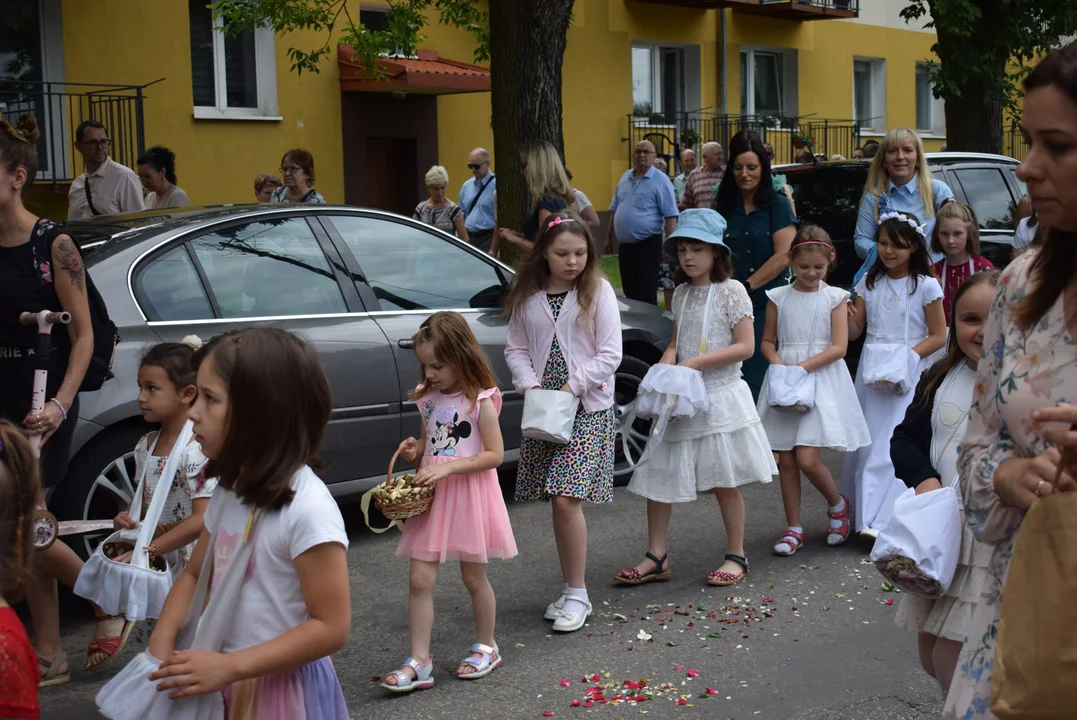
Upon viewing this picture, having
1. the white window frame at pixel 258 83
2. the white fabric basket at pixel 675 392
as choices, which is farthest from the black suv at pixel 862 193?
the white window frame at pixel 258 83

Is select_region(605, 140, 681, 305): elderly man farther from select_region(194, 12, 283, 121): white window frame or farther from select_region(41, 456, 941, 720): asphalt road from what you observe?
select_region(194, 12, 283, 121): white window frame

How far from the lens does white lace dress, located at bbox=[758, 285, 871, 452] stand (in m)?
6.42

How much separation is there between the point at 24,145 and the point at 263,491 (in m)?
2.66

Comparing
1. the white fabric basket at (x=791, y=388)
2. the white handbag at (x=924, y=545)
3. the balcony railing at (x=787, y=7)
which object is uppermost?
the balcony railing at (x=787, y=7)

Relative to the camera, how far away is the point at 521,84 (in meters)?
10.0

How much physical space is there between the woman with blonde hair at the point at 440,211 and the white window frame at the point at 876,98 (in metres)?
18.7

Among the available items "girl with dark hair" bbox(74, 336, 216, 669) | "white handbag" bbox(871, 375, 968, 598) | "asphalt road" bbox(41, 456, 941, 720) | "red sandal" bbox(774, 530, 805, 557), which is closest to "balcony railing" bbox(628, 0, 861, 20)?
"red sandal" bbox(774, 530, 805, 557)

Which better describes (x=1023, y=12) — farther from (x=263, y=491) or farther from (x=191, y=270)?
(x=263, y=491)

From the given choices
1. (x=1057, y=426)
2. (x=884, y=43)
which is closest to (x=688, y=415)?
(x=1057, y=426)

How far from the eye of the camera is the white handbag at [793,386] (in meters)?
Result: 6.45

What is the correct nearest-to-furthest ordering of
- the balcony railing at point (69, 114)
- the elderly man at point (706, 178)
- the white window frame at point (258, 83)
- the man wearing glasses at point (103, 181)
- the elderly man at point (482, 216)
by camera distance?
the man wearing glasses at point (103, 181), the elderly man at point (482, 216), the elderly man at point (706, 178), the balcony railing at point (69, 114), the white window frame at point (258, 83)

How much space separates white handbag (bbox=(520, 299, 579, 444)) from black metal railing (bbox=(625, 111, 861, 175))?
17.0 metres

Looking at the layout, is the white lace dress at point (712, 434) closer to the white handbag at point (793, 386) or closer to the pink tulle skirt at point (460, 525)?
the white handbag at point (793, 386)

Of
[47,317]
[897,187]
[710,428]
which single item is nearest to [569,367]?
[710,428]
